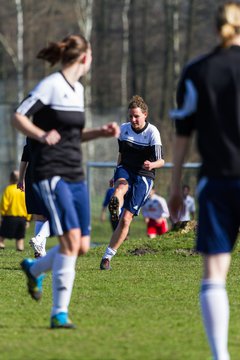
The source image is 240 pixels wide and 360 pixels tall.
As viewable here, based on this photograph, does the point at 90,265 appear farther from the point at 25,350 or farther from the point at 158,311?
the point at 25,350

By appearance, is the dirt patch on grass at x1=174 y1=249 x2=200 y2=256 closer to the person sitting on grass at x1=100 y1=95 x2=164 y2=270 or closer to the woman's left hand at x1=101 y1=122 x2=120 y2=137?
the person sitting on grass at x1=100 y1=95 x2=164 y2=270

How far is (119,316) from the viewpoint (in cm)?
826

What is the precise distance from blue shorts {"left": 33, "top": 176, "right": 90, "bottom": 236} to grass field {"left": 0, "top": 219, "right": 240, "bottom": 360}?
78cm

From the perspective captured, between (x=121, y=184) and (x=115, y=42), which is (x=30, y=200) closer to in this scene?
(x=121, y=184)

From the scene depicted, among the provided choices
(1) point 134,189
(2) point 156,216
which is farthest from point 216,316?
(2) point 156,216

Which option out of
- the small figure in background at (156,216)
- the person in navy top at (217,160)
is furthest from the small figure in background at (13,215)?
the person in navy top at (217,160)

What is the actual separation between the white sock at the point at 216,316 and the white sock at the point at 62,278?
A: 1535 mm

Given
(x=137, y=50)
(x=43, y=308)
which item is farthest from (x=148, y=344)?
(x=137, y=50)

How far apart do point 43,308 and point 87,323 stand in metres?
0.91

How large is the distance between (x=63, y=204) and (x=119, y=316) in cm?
137

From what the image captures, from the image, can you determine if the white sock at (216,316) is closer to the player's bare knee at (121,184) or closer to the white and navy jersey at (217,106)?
the white and navy jersey at (217,106)

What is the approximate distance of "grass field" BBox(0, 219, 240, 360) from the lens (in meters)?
6.77

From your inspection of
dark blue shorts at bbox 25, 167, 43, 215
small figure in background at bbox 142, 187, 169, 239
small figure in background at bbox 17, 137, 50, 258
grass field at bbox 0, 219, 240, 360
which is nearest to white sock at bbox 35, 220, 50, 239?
small figure in background at bbox 17, 137, 50, 258

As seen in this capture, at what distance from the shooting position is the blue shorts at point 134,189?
12.1 m
